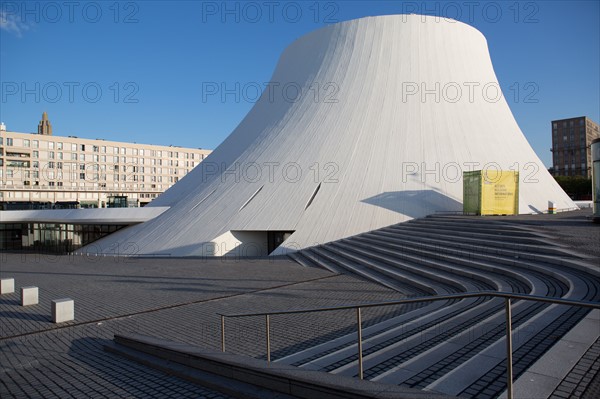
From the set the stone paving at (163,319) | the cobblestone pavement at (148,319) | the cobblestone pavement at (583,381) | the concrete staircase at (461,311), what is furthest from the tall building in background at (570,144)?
the cobblestone pavement at (583,381)

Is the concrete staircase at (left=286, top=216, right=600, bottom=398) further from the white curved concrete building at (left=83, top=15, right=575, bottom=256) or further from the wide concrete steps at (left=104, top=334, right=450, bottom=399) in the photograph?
the white curved concrete building at (left=83, top=15, right=575, bottom=256)

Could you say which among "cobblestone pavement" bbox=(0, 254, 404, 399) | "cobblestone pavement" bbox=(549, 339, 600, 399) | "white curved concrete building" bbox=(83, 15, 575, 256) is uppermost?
"white curved concrete building" bbox=(83, 15, 575, 256)

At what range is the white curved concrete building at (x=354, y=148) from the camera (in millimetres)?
14812

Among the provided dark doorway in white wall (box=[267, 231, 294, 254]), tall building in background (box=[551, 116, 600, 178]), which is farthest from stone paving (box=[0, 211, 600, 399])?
tall building in background (box=[551, 116, 600, 178])

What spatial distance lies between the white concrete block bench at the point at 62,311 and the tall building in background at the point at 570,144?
68.4m

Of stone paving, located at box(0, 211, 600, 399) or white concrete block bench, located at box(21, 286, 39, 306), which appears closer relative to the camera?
stone paving, located at box(0, 211, 600, 399)

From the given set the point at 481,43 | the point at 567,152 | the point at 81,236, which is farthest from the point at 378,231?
the point at 567,152

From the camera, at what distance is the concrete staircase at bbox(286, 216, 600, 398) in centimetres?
308

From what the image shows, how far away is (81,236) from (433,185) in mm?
16474

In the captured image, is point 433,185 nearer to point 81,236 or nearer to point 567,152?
point 81,236

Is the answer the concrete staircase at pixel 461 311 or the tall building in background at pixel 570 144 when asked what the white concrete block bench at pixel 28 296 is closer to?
the concrete staircase at pixel 461 311

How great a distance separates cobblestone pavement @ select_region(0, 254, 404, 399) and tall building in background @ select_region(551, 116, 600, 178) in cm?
6392

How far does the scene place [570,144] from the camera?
63.2m

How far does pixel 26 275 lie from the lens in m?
12.0
